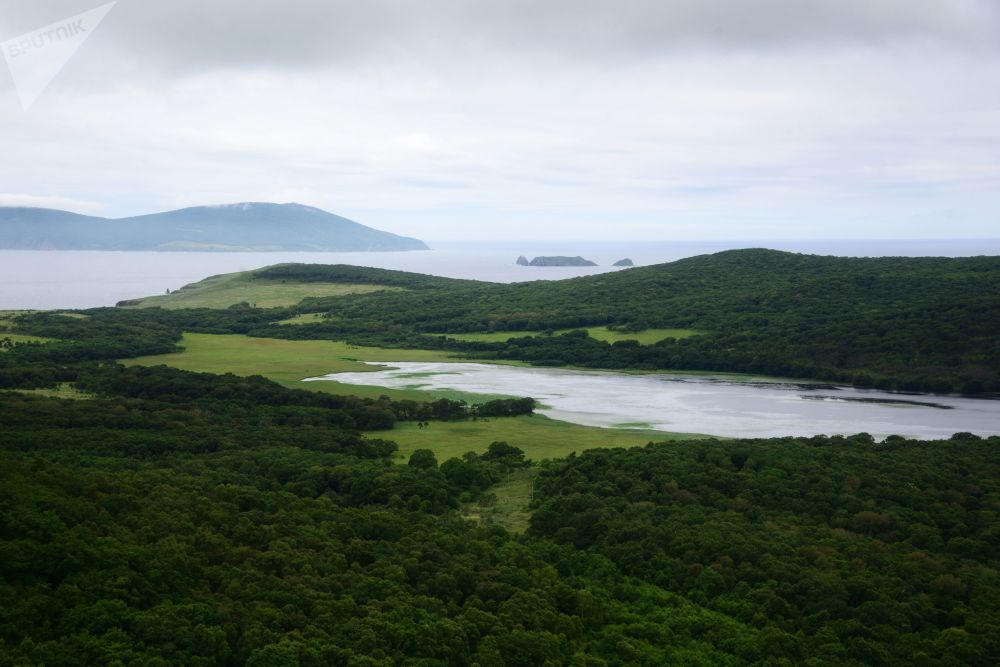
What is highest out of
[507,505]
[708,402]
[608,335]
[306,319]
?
[306,319]

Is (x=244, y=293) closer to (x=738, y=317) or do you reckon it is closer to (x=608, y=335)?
(x=608, y=335)

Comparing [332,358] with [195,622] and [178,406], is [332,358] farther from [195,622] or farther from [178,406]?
[195,622]

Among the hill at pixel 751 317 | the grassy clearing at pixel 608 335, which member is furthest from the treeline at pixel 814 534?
the grassy clearing at pixel 608 335

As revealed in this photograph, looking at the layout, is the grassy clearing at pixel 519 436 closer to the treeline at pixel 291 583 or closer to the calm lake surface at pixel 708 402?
the calm lake surface at pixel 708 402

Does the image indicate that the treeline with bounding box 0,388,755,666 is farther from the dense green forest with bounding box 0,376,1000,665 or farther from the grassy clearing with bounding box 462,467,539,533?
the grassy clearing with bounding box 462,467,539,533

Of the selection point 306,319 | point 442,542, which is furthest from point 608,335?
point 442,542

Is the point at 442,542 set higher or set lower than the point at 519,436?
lower

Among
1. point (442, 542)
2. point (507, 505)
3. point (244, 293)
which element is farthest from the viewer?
point (244, 293)

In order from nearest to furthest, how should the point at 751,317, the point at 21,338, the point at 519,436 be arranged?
the point at 519,436 < the point at 21,338 < the point at 751,317
